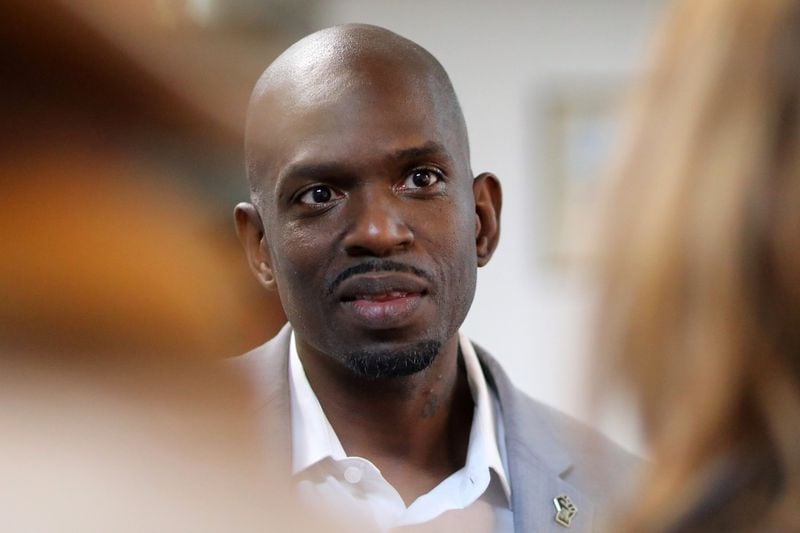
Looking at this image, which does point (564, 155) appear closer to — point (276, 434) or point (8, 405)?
point (276, 434)

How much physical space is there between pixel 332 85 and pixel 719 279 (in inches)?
10.6

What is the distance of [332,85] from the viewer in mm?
520

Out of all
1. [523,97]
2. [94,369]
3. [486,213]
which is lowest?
[523,97]

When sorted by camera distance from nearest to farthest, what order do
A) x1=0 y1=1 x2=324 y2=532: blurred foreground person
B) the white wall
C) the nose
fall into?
x1=0 y1=1 x2=324 y2=532: blurred foreground person, the nose, the white wall

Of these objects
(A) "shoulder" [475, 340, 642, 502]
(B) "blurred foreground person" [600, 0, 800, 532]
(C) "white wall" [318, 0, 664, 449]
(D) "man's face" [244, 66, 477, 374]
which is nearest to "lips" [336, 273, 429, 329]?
(D) "man's face" [244, 66, 477, 374]

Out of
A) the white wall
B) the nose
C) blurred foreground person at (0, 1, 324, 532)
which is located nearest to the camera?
blurred foreground person at (0, 1, 324, 532)

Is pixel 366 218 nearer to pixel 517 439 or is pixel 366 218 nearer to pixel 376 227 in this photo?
pixel 376 227

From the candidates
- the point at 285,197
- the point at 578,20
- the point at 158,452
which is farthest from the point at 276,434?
the point at 578,20

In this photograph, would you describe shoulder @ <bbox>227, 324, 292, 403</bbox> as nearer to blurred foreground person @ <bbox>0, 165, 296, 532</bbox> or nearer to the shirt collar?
the shirt collar

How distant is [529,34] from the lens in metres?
1.65

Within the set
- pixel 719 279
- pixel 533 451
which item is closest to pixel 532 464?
pixel 533 451

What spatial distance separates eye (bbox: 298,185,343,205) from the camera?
0.51 meters

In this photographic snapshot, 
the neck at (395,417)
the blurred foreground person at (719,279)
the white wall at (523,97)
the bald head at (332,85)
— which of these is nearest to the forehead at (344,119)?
the bald head at (332,85)

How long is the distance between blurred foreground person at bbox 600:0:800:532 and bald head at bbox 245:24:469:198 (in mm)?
226
